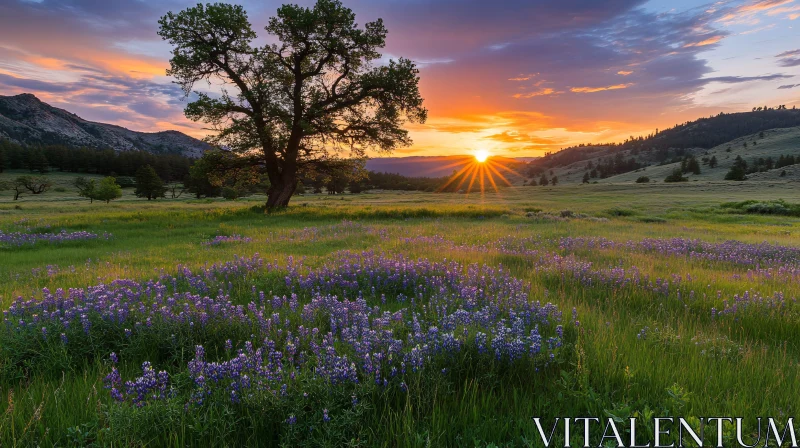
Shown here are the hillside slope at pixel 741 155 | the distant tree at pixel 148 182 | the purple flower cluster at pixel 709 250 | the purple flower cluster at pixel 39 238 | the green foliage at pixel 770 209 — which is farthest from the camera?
the hillside slope at pixel 741 155

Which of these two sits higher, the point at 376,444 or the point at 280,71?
the point at 280,71

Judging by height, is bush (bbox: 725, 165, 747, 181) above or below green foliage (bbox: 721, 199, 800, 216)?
above

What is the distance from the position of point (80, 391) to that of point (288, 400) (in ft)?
6.34

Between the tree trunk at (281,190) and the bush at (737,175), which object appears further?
the bush at (737,175)

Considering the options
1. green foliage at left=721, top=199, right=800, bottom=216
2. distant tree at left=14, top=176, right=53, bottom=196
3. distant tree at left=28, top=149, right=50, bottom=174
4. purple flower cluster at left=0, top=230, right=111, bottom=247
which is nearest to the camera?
purple flower cluster at left=0, top=230, right=111, bottom=247

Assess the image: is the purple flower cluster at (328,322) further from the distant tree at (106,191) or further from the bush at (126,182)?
the bush at (126,182)

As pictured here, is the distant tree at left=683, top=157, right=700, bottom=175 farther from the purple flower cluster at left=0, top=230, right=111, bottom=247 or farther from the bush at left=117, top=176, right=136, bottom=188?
the bush at left=117, top=176, right=136, bottom=188

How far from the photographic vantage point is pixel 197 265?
8133 millimetres

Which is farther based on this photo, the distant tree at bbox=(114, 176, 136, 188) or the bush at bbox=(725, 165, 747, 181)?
the distant tree at bbox=(114, 176, 136, 188)

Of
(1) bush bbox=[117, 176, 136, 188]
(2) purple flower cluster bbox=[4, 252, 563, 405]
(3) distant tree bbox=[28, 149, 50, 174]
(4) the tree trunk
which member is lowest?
(2) purple flower cluster bbox=[4, 252, 563, 405]

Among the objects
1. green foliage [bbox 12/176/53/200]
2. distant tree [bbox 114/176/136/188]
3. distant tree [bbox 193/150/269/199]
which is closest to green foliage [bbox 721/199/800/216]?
distant tree [bbox 193/150/269/199]

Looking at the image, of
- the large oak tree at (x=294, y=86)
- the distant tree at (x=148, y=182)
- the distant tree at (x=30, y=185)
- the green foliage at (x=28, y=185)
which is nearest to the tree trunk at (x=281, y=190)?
the large oak tree at (x=294, y=86)

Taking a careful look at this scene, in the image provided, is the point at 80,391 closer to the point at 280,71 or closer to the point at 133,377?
the point at 133,377

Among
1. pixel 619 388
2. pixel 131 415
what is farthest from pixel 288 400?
pixel 619 388
